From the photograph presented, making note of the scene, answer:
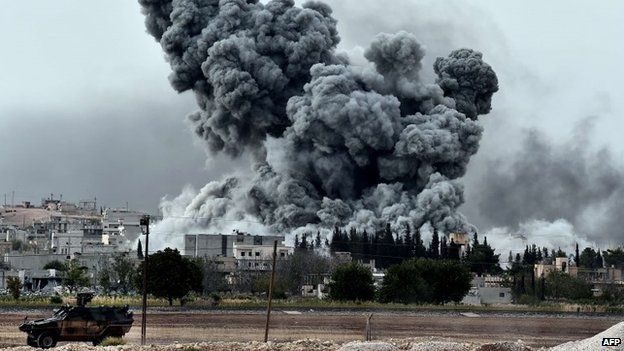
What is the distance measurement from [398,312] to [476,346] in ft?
95.6

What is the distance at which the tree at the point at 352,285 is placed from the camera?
79.8 m

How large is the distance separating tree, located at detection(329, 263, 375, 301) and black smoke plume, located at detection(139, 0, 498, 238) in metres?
43.2

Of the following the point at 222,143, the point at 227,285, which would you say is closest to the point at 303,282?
the point at 227,285

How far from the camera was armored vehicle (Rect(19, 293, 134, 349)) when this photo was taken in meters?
41.4

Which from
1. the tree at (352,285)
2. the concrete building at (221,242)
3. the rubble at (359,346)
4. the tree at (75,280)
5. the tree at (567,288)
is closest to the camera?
the rubble at (359,346)

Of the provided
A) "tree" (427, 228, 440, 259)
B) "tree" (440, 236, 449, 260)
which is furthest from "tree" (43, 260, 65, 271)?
"tree" (440, 236, 449, 260)

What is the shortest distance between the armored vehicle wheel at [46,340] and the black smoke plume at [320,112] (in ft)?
272

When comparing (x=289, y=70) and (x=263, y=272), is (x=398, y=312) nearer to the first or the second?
(x=263, y=272)

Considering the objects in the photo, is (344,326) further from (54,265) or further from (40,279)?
(54,265)

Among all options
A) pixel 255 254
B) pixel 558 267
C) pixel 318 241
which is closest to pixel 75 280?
pixel 318 241

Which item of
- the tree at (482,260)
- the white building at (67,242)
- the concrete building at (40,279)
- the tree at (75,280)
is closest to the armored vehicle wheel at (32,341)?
the tree at (75,280)

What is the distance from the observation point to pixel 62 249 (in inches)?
6211

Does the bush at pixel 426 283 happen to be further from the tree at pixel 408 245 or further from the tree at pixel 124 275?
the tree at pixel 408 245

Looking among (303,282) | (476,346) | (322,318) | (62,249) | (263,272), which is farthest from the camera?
(62,249)
